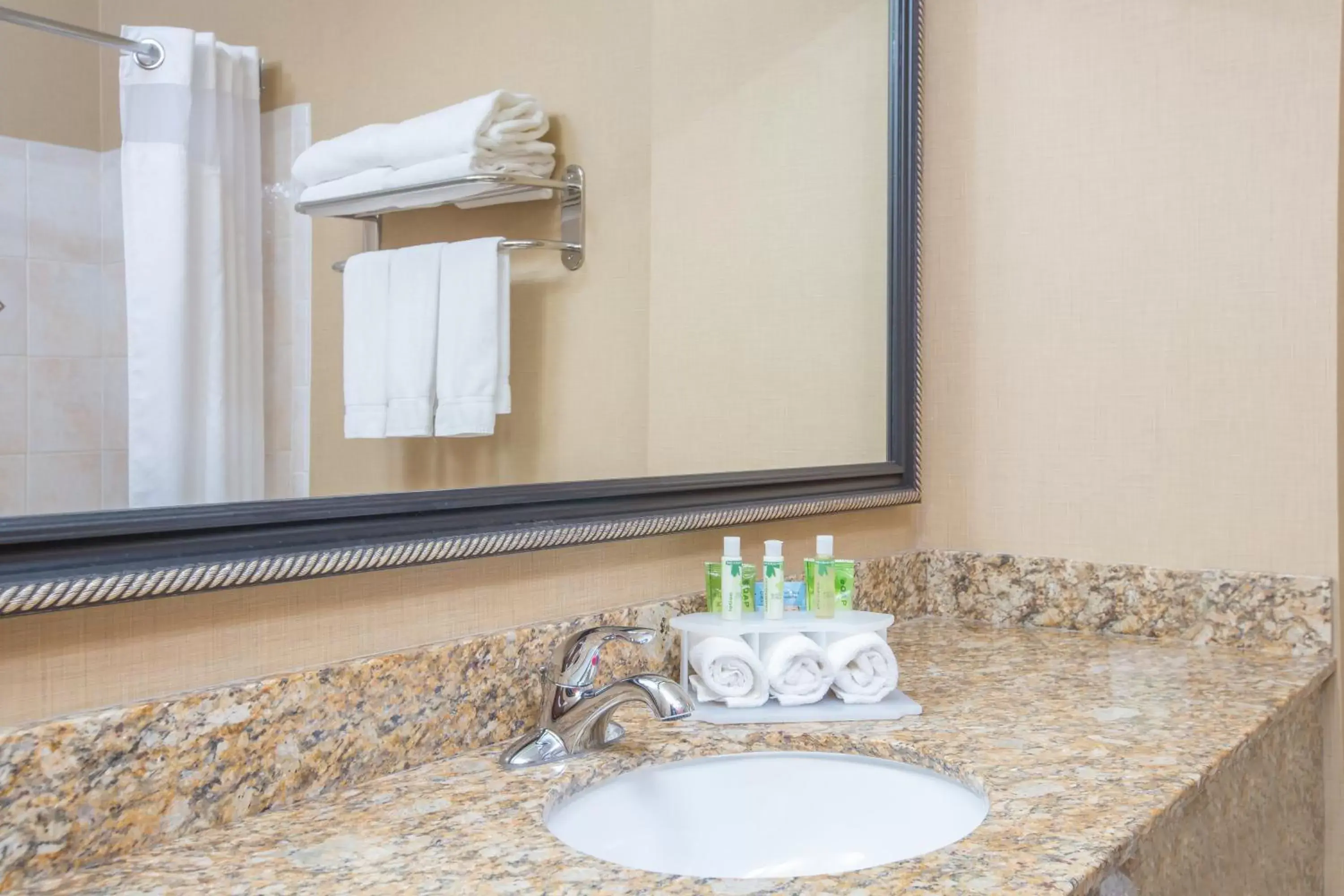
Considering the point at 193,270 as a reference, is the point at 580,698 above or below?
below

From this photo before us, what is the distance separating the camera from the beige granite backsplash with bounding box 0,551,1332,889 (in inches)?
30.8

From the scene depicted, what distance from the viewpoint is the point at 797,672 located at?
49.4 inches

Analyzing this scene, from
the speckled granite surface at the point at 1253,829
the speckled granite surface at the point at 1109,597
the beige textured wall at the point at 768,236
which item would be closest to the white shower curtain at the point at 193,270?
the beige textured wall at the point at 768,236

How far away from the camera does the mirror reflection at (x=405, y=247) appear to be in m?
0.80

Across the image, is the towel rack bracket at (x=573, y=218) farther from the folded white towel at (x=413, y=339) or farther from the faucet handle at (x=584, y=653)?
the faucet handle at (x=584, y=653)

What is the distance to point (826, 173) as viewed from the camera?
163cm

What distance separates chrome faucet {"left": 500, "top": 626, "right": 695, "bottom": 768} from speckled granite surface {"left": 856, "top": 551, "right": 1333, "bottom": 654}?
0.66m

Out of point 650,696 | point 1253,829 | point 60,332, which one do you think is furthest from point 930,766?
point 60,332

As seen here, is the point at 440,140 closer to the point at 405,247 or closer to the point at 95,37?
the point at 405,247

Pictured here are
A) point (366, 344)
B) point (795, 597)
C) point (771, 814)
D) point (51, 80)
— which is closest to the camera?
point (51, 80)

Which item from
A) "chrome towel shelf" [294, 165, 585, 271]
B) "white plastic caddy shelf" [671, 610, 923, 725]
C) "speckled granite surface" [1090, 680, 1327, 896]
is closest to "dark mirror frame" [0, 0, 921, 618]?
"white plastic caddy shelf" [671, 610, 923, 725]

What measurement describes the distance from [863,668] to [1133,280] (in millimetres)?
733

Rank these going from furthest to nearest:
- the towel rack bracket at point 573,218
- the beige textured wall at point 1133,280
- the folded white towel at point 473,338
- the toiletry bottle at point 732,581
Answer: the beige textured wall at point 1133,280, the toiletry bottle at point 732,581, the towel rack bracket at point 573,218, the folded white towel at point 473,338

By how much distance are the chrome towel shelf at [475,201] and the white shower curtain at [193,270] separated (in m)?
0.07
